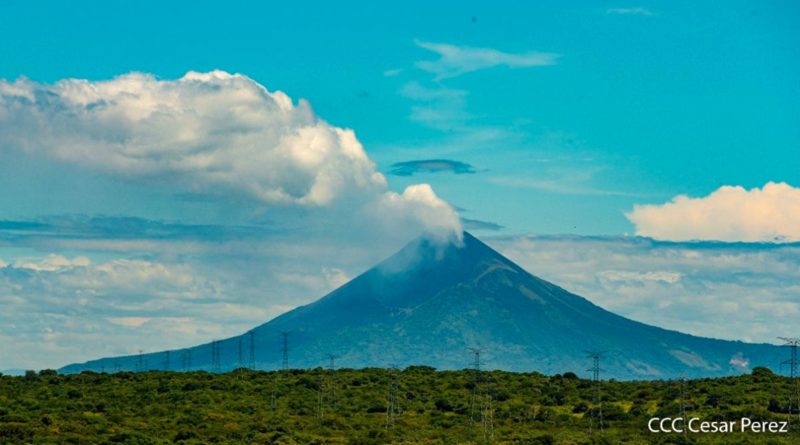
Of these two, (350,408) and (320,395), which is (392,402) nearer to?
(350,408)

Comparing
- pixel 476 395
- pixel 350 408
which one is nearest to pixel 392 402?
pixel 350 408

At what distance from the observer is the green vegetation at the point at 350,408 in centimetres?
11225

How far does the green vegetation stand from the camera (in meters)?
112

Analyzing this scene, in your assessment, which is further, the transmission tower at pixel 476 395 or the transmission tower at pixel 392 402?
the transmission tower at pixel 476 395

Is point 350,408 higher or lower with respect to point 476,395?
lower

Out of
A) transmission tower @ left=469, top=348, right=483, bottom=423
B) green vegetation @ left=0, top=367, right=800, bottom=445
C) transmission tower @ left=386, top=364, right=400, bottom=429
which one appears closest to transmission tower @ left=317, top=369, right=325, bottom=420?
green vegetation @ left=0, top=367, right=800, bottom=445

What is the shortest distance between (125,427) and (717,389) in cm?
6350

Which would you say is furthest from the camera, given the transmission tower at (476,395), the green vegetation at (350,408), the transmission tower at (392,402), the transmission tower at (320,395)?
the transmission tower at (320,395)

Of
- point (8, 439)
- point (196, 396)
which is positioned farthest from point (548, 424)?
point (8, 439)

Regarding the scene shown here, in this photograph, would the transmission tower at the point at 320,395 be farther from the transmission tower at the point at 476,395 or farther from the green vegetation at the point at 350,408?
the transmission tower at the point at 476,395

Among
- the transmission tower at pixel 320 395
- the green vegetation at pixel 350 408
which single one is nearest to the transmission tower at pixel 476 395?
the green vegetation at pixel 350 408

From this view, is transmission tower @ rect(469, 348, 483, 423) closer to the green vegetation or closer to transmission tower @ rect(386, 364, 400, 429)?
the green vegetation

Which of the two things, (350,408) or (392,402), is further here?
(350,408)

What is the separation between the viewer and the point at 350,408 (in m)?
136
